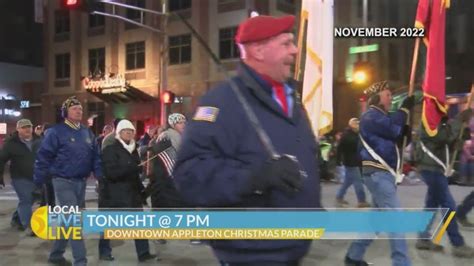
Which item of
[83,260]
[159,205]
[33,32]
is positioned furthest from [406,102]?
[33,32]

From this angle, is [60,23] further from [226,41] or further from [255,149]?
[255,149]

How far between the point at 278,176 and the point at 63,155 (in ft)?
13.3

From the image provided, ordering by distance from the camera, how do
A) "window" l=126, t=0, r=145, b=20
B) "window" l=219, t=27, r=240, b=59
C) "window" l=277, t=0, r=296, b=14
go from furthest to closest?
"window" l=126, t=0, r=145, b=20 → "window" l=219, t=27, r=240, b=59 → "window" l=277, t=0, r=296, b=14

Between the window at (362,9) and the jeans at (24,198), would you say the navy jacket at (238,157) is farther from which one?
the window at (362,9)

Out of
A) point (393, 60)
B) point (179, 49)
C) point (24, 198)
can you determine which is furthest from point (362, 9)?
point (24, 198)

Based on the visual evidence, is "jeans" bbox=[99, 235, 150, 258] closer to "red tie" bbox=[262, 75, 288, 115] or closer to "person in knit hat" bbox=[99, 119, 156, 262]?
"person in knit hat" bbox=[99, 119, 156, 262]

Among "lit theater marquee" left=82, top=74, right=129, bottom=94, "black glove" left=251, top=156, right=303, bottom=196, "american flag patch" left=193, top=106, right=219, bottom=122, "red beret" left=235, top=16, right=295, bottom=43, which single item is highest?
"lit theater marquee" left=82, top=74, right=129, bottom=94

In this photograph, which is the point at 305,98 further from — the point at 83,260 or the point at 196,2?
the point at 196,2

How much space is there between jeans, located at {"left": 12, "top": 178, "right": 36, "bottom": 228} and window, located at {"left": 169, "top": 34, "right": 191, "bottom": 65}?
2074cm

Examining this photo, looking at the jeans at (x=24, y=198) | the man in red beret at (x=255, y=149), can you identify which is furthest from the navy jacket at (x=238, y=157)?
the jeans at (x=24, y=198)

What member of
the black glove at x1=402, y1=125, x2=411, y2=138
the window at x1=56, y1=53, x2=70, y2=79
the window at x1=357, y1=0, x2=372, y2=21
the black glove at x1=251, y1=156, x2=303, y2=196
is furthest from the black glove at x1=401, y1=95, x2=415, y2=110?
the window at x1=56, y1=53, x2=70, y2=79

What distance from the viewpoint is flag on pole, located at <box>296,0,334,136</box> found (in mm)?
6074

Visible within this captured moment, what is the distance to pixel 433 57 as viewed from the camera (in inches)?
244

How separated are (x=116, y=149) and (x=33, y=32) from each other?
45451 mm
